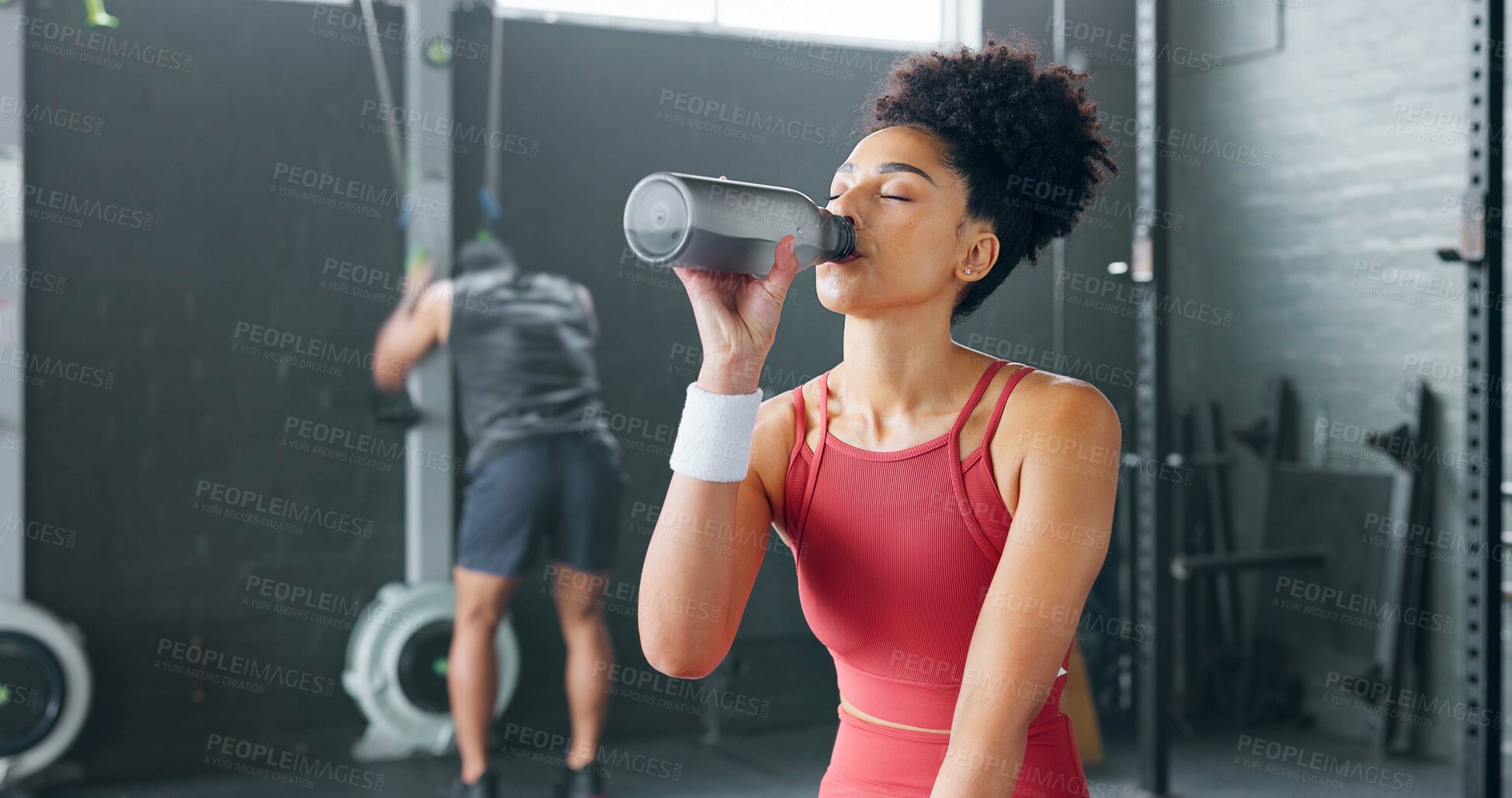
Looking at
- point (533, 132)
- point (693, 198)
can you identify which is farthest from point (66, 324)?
point (693, 198)

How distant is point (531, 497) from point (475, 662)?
456 mm

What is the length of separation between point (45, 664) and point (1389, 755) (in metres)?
3.69

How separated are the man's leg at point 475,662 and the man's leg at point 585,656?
0.53 ft

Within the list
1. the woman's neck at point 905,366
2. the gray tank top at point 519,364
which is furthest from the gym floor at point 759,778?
the woman's neck at point 905,366

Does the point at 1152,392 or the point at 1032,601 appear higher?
the point at 1152,392

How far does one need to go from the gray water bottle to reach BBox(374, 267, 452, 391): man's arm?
263 centimetres

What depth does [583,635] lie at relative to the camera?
11.1 ft

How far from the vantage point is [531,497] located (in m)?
3.36

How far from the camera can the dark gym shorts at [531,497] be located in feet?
10.9

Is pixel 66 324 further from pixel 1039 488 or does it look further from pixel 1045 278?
pixel 1039 488

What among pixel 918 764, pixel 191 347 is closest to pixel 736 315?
pixel 918 764

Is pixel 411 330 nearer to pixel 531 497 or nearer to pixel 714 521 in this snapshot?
pixel 531 497

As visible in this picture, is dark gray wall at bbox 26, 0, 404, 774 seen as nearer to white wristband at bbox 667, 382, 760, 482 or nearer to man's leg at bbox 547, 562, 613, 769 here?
man's leg at bbox 547, 562, 613, 769

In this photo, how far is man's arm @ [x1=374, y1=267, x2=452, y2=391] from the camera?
3.48m
